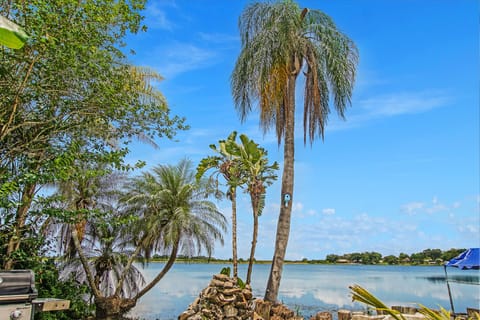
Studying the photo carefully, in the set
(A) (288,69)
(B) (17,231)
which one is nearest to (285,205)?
(A) (288,69)

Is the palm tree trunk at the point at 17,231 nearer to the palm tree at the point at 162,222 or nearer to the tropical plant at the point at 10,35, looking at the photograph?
the palm tree at the point at 162,222

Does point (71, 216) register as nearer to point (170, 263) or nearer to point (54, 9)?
point (54, 9)

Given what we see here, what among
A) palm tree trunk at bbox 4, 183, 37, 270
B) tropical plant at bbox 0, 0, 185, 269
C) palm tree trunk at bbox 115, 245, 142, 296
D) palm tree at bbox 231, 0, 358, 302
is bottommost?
palm tree trunk at bbox 115, 245, 142, 296

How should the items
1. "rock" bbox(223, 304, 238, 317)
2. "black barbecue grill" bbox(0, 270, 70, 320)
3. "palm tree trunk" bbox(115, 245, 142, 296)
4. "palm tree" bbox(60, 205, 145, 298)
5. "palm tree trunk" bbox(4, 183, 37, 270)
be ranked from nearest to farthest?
"black barbecue grill" bbox(0, 270, 70, 320) → "palm tree trunk" bbox(4, 183, 37, 270) → "rock" bbox(223, 304, 238, 317) → "palm tree trunk" bbox(115, 245, 142, 296) → "palm tree" bbox(60, 205, 145, 298)

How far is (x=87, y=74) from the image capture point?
7207 mm

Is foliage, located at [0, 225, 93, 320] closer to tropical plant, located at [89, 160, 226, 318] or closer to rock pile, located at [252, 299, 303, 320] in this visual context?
tropical plant, located at [89, 160, 226, 318]

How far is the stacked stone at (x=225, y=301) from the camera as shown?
27.1 ft

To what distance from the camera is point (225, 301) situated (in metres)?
8.26

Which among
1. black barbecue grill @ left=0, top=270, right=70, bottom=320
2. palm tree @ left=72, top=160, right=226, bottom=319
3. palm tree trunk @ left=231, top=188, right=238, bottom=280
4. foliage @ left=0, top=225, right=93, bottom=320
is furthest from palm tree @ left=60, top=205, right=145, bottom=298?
black barbecue grill @ left=0, top=270, right=70, bottom=320

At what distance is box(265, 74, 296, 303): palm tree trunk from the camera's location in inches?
400

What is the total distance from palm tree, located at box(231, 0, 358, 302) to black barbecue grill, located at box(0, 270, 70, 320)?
692 cm

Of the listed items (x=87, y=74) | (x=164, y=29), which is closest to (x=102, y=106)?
(x=87, y=74)

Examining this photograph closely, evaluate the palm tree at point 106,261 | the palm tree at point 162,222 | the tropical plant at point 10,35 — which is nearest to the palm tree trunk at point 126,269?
the palm tree at point 162,222

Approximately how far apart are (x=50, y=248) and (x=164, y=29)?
21.0 feet
